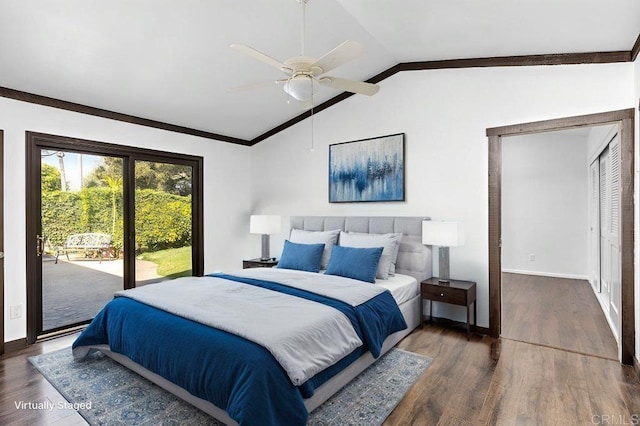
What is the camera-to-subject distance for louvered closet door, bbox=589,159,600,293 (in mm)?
5102

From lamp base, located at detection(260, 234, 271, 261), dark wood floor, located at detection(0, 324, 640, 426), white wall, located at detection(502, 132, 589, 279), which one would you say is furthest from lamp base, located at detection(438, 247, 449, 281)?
white wall, located at detection(502, 132, 589, 279)

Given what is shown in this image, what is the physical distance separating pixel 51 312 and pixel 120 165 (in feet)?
6.01

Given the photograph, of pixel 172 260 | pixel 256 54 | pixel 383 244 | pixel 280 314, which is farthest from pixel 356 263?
pixel 172 260

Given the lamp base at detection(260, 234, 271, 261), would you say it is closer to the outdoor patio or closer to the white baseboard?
the outdoor patio

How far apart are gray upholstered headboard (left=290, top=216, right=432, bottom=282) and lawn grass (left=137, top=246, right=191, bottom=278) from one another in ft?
7.65

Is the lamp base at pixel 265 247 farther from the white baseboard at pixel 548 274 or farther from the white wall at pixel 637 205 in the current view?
the white baseboard at pixel 548 274

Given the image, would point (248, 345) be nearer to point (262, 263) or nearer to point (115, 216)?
point (262, 263)

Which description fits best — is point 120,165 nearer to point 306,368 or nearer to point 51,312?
point 51,312

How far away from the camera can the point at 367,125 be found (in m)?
4.66

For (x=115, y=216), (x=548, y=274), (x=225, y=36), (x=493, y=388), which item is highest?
(x=225, y=36)

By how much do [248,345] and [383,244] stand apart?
2.24m

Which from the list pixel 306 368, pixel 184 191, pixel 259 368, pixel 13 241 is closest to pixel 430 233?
pixel 306 368

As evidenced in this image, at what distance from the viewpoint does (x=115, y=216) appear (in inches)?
171

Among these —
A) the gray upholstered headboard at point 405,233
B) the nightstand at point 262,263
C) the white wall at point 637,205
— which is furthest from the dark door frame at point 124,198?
the white wall at point 637,205
